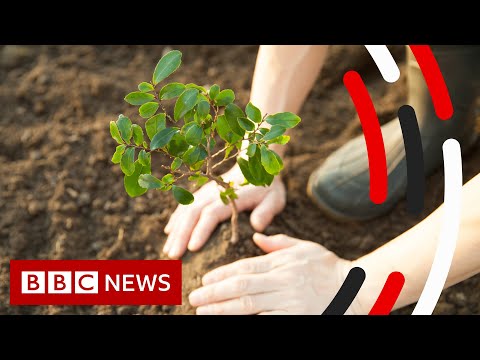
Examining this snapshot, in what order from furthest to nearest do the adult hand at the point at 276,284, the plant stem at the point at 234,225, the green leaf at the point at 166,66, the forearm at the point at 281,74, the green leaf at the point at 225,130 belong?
the forearm at the point at 281,74 → the plant stem at the point at 234,225 → the adult hand at the point at 276,284 → the green leaf at the point at 225,130 → the green leaf at the point at 166,66

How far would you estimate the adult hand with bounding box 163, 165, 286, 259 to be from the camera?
1805 mm

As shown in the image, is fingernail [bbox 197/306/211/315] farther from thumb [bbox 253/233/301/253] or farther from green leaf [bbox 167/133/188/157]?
green leaf [bbox 167/133/188/157]

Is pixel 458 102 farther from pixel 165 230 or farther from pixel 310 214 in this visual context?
pixel 165 230

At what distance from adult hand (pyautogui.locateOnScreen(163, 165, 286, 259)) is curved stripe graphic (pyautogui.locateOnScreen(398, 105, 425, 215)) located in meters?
0.42

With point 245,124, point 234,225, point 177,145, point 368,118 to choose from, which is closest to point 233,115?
point 245,124

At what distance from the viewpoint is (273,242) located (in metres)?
1.76

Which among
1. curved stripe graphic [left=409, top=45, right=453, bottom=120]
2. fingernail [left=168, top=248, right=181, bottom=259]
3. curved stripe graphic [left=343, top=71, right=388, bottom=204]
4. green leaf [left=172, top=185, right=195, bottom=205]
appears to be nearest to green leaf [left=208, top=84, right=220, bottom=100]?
green leaf [left=172, top=185, right=195, bottom=205]

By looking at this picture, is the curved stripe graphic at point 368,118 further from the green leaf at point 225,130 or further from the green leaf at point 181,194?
the green leaf at point 181,194

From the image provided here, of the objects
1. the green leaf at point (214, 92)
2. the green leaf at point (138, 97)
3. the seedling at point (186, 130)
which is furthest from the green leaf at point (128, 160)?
the green leaf at point (214, 92)

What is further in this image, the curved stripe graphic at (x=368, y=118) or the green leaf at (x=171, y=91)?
the curved stripe graphic at (x=368, y=118)

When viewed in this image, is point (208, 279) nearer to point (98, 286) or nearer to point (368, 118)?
point (98, 286)

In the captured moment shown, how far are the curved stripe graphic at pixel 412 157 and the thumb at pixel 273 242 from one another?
13.6 inches

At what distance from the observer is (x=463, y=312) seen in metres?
1.76

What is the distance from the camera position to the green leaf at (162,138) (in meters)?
1.27
